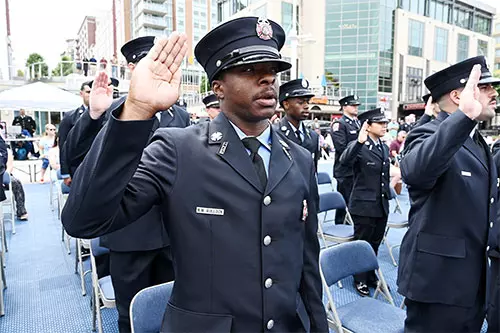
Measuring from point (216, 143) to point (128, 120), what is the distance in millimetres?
389

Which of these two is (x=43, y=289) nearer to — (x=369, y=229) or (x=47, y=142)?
(x=369, y=229)

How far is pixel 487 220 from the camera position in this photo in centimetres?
200

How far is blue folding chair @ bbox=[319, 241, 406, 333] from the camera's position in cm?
225

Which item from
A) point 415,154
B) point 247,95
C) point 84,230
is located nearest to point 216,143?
point 247,95

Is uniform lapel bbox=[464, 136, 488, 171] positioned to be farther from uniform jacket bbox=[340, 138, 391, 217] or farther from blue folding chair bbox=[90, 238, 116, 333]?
blue folding chair bbox=[90, 238, 116, 333]

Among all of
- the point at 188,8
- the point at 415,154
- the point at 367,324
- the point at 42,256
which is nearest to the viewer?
the point at 415,154

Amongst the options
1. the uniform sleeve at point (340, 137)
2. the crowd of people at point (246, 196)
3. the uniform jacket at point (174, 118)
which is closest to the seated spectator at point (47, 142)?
the uniform sleeve at point (340, 137)

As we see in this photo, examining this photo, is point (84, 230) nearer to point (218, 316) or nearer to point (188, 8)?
point (218, 316)

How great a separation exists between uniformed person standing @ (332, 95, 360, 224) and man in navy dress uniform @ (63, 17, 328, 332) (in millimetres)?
4212

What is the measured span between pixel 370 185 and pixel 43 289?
3.51 m

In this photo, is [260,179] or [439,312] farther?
[439,312]

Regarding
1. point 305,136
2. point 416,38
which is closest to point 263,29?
point 305,136

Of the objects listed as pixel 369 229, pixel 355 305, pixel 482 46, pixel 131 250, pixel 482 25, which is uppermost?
pixel 482 25

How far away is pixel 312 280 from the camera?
137 cm
